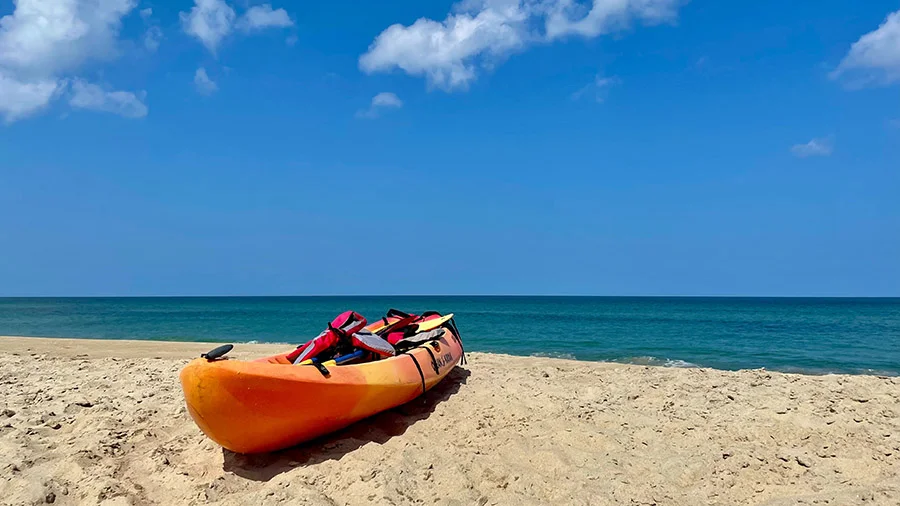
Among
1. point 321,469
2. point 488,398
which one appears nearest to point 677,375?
point 488,398

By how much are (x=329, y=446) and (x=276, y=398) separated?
0.76m

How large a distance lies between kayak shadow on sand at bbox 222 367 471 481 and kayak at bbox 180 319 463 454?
13cm

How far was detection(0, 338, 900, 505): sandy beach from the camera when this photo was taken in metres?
4.20

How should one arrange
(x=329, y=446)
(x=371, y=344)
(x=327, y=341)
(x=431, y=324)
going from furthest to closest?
(x=431, y=324) → (x=371, y=344) → (x=327, y=341) → (x=329, y=446)

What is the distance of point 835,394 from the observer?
644 cm

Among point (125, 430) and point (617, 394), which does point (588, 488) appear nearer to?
point (617, 394)

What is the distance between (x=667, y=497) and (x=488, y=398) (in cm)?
231

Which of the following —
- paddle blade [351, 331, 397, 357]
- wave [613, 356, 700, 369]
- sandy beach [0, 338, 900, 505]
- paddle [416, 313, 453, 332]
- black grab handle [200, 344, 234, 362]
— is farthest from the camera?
wave [613, 356, 700, 369]

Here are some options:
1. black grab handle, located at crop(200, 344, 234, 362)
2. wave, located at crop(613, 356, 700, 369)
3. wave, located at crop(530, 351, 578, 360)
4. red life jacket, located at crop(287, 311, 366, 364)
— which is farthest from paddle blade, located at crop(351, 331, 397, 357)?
wave, located at crop(530, 351, 578, 360)

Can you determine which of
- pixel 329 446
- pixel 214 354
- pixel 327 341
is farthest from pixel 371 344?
pixel 214 354

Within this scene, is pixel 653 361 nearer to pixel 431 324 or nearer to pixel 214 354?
pixel 431 324

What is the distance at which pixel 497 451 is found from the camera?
4848 mm

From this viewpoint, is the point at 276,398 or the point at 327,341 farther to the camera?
the point at 327,341

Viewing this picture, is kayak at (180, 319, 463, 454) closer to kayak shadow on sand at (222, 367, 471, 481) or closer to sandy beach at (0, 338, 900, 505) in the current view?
kayak shadow on sand at (222, 367, 471, 481)
